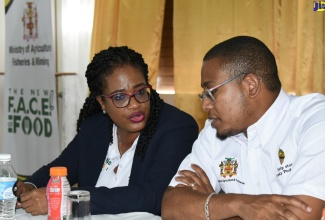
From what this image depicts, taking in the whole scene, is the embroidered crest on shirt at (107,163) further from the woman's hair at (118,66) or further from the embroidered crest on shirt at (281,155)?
the embroidered crest on shirt at (281,155)

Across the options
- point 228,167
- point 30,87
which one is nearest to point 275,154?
point 228,167

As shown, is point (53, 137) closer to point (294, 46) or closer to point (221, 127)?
point (294, 46)

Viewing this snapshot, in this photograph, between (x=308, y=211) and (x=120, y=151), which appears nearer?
(x=308, y=211)

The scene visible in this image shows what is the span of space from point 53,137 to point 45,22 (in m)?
1.05

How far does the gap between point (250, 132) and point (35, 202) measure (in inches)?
36.1

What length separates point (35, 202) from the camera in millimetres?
2168

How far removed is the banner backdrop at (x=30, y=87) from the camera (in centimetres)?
488

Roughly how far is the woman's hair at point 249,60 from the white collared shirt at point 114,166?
0.74m

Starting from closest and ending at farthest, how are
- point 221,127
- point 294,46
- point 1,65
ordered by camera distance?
point 221,127 → point 294,46 → point 1,65

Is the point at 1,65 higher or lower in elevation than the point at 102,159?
higher

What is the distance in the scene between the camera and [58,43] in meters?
4.96

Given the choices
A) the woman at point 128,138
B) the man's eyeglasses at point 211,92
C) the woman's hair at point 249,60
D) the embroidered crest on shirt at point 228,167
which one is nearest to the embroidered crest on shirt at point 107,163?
the woman at point 128,138

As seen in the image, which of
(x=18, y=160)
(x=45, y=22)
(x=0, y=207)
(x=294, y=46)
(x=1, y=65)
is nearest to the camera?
(x=0, y=207)

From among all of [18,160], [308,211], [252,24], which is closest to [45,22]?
[18,160]
